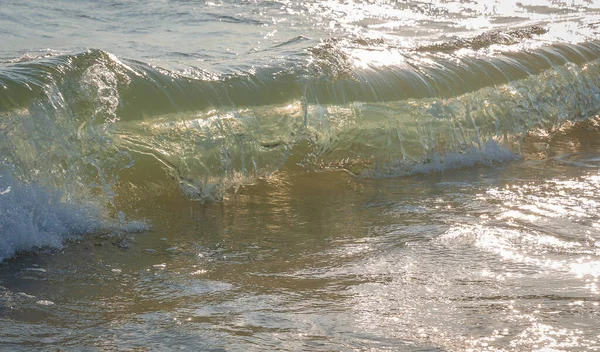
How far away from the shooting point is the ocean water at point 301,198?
117 inches

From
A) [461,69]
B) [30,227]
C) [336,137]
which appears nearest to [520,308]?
[30,227]

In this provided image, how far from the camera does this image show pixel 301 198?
16.4ft

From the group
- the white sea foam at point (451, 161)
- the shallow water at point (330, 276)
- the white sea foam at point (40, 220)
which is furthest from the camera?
the white sea foam at point (451, 161)

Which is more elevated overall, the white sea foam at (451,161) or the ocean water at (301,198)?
the ocean water at (301,198)

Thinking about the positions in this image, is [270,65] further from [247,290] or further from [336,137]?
[247,290]

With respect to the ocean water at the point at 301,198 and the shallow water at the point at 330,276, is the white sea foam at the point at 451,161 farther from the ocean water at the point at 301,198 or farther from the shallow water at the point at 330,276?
the shallow water at the point at 330,276

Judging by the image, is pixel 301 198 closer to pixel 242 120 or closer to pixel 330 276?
pixel 242 120

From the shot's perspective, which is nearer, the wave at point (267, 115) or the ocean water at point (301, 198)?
the ocean water at point (301, 198)

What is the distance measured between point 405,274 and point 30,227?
1.84m

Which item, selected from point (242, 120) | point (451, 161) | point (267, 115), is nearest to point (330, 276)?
point (242, 120)

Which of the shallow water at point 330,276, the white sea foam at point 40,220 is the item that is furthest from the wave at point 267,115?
the shallow water at point 330,276

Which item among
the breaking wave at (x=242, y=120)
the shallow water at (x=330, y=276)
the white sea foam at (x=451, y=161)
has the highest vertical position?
the breaking wave at (x=242, y=120)

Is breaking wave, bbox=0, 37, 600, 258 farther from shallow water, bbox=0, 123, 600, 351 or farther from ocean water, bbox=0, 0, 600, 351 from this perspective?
shallow water, bbox=0, 123, 600, 351

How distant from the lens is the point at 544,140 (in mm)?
6934
